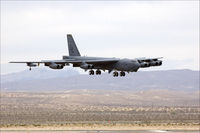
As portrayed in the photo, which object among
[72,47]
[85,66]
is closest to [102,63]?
[85,66]

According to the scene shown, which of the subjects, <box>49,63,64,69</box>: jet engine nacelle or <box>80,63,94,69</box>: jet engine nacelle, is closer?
<box>49,63,64,69</box>: jet engine nacelle

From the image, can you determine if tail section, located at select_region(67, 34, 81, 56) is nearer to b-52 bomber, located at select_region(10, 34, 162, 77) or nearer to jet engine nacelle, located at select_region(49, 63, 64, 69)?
b-52 bomber, located at select_region(10, 34, 162, 77)

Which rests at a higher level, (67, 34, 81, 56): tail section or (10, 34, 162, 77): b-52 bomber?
(67, 34, 81, 56): tail section

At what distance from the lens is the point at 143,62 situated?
240ft

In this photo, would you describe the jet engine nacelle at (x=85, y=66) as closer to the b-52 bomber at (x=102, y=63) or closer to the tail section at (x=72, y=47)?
the b-52 bomber at (x=102, y=63)

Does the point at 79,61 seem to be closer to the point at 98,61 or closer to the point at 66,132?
the point at 98,61

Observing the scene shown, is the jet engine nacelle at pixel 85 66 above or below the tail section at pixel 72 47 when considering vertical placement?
below

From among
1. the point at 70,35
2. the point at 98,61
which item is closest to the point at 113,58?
the point at 98,61

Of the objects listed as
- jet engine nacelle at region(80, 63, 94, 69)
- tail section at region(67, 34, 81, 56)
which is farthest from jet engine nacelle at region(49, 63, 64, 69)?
tail section at region(67, 34, 81, 56)

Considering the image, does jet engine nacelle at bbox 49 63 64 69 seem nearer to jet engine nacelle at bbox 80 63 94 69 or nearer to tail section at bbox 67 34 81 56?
jet engine nacelle at bbox 80 63 94 69

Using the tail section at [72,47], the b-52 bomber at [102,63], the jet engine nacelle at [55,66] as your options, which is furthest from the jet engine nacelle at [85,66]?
the tail section at [72,47]

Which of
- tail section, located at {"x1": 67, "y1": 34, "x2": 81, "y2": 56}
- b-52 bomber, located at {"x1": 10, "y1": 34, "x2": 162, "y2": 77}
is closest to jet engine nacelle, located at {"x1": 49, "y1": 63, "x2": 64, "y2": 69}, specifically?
b-52 bomber, located at {"x1": 10, "y1": 34, "x2": 162, "y2": 77}

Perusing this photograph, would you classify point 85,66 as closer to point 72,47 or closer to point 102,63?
point 102,63

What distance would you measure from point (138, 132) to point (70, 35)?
19.6 meters
